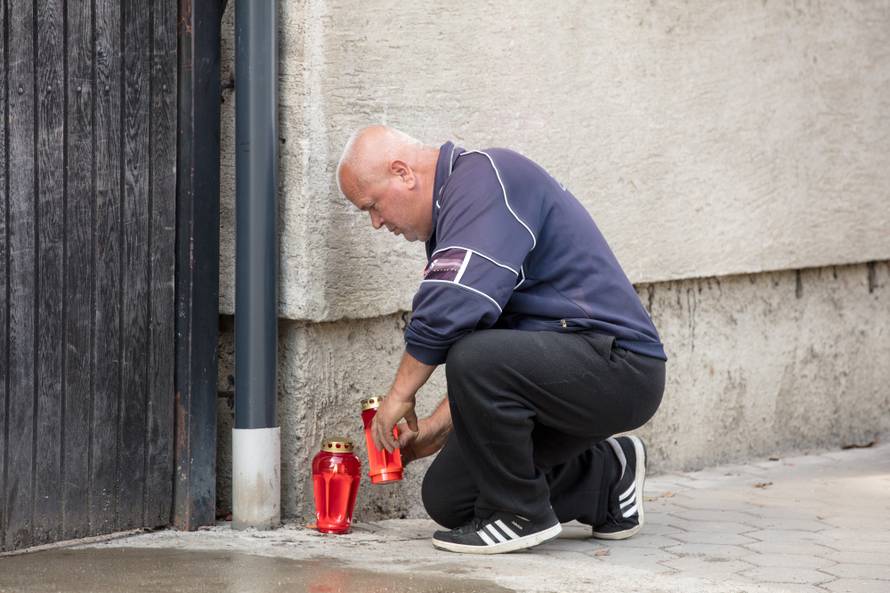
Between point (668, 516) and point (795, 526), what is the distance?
0.43 metres

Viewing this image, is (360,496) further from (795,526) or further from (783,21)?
(783,21)

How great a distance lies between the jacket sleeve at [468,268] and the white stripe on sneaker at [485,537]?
0.55 m

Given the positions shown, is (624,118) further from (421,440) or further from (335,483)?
(335,483)

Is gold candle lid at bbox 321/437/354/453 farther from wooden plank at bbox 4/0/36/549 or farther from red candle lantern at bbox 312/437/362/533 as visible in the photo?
wooden plank at bbox 4/0/36/549

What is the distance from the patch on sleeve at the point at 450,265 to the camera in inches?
140

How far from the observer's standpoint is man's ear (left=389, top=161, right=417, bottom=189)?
149 inches

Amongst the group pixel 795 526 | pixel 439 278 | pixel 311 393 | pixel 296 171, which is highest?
pixel 296 171

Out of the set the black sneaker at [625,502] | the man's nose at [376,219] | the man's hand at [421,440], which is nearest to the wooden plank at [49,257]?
the man's nose at [376,219]

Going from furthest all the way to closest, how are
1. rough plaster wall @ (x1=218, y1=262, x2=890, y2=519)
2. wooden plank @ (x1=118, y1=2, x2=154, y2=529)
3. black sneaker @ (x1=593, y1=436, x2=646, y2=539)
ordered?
rough plaster wall @ (x1=218, y1=262, x2=890, y2=519), black sneaker @ (x1=593, y1=436, x2=646, y2=539), wooden plank @ (x1=118, y1=2, x2=154, y2=529)

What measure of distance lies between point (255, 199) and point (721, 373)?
2451mm

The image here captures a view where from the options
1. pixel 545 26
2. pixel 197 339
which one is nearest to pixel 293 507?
pixel 197 339

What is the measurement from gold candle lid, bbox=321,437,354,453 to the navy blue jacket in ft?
1.65

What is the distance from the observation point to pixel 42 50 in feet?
12.3

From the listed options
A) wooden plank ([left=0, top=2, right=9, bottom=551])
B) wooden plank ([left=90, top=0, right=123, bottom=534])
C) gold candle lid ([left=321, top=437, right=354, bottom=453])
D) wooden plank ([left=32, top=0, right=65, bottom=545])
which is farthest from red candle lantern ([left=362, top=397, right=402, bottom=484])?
wooden plank ([left=0, top=2, right=9, bottom=551])
